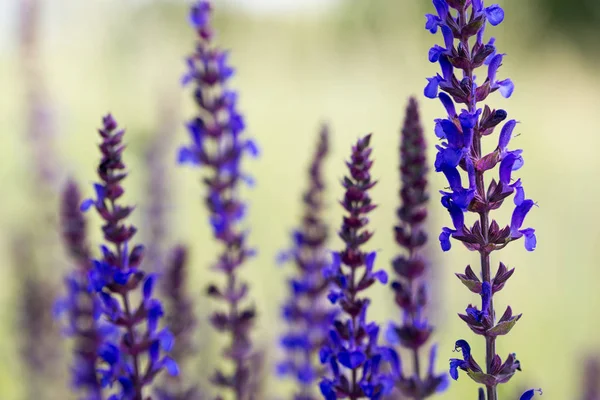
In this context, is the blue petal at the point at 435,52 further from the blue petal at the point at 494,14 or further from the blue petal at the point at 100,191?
the blue petal at the point at 100,191

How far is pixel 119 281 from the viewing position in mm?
1471

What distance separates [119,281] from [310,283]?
858 mm

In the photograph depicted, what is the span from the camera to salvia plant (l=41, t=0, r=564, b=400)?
1.28 m

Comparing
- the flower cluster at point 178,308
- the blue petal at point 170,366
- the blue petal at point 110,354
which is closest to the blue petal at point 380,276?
the blue petal at point 170,366

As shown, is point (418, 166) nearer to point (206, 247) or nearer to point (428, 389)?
point (428, 389)

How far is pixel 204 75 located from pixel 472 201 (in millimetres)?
1242

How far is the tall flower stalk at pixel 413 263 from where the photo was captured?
160 cm

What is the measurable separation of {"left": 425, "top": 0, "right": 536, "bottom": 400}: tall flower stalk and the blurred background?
89 cm

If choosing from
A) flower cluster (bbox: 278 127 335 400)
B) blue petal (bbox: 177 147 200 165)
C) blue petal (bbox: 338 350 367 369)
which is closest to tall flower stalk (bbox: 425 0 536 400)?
blue petal (bbox: 338 350 367 369)

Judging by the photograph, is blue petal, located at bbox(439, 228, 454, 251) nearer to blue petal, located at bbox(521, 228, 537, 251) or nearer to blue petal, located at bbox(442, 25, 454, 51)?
blue petal, located at bbox(521, 228, 537, 251)

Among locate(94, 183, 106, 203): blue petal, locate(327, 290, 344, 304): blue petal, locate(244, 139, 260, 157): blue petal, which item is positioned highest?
locate(244, 139, 260, 157): blue petal

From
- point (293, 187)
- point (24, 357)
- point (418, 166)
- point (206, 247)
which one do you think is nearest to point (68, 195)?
point (418, 166)

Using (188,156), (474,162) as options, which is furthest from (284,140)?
(474,162)

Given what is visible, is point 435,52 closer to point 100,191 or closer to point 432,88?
point 432,88
